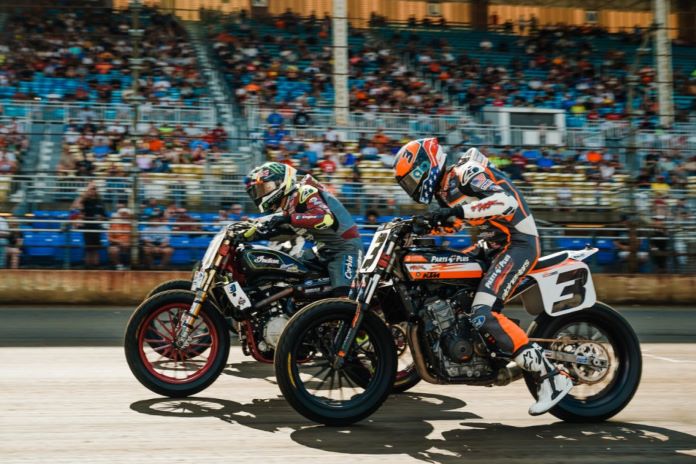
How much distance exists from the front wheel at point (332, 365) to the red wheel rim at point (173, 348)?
44.7 inches

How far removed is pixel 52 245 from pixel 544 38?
18914 mm

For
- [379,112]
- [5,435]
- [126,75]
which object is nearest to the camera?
[5,435]

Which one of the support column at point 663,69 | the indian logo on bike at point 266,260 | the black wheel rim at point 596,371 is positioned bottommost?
the black wheel rim at point 596,371

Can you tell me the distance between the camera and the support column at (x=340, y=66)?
18.6m

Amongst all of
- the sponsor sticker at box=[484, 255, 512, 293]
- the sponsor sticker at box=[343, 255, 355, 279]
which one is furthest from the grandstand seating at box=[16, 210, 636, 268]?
the sponsor sticker at box=[484, 255, 512, 293]

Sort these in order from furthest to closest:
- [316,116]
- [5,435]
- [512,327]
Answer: [316,116]
[512,327]
[5,435]

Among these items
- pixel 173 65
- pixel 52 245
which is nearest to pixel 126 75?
pixel 173 65

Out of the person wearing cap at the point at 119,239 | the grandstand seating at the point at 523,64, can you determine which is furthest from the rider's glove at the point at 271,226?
the grandstand seating at the point at 523,64

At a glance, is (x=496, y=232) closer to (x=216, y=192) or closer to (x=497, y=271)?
(x=497, y=271)

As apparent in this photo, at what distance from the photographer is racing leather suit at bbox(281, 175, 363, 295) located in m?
7.04

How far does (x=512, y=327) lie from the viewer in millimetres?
5531

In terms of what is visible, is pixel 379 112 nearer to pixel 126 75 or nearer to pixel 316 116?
pixel 316 116

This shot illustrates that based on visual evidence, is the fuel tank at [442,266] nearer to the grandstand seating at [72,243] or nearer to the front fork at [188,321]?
the front fork at [188,321]

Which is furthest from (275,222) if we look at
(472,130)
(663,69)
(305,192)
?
(663,69)
